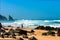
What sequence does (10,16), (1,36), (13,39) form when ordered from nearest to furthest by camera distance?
(13,39) < (1,36) < (10,16)

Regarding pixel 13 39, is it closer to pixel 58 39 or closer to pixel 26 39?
pixel 26 39

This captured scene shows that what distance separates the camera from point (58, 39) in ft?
41.1

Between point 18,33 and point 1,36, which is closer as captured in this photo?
point 1,36

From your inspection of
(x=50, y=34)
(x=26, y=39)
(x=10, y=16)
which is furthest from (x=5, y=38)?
(x=10, y=16)

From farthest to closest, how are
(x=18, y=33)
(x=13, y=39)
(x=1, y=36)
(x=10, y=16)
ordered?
(x=10, y=16) → (x=18, y=33) → (x=1, y=36) → (x=13, y=39)

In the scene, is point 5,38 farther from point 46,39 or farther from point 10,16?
point 10,16

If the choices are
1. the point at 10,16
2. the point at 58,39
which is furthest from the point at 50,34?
the point at 10,16

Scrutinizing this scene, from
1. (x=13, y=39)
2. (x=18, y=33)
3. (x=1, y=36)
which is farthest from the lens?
(x=18, y=33)

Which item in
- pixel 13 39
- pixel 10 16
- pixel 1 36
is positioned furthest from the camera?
pixel 10 16

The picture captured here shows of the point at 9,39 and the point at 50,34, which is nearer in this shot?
the point at 9,39

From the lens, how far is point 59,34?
14.4 metres

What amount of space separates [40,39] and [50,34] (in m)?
2.60

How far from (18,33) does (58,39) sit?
286cm

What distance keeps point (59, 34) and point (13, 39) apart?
14.0 ft
